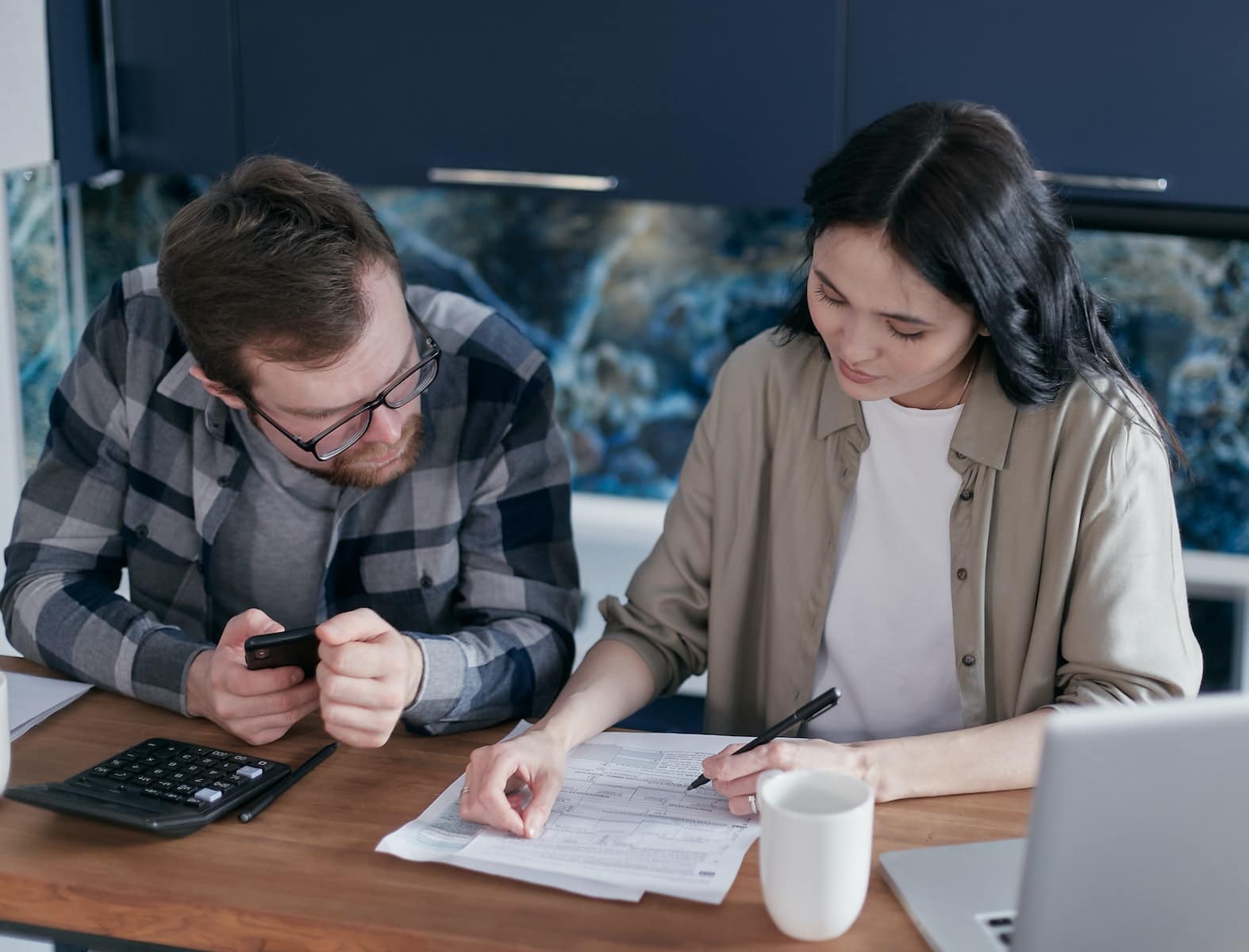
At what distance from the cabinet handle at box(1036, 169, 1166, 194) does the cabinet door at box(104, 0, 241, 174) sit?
1480 mm

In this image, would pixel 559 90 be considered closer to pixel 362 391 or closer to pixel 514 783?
pixel 362 391

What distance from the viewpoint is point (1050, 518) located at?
4.72ft

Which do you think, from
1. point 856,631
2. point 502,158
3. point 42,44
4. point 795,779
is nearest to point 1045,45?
point 502,158

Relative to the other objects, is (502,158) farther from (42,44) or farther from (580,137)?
(42,44)

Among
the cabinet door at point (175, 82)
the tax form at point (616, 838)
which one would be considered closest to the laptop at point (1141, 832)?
the tax form at point (616, 838)

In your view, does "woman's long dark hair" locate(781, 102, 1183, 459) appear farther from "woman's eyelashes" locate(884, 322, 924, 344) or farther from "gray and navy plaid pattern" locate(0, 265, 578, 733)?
"gray and navy plaid pattern" locate(0, 265, 578, 733)

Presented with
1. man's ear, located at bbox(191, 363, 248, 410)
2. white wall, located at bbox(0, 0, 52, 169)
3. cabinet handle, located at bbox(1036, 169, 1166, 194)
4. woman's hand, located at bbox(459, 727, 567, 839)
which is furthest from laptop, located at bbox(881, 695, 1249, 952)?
white wall, located at bbox(0, 0, 52, 169)

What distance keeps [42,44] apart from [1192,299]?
2198 millimetres

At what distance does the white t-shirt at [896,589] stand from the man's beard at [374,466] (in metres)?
0.51

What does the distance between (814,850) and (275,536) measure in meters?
0.88

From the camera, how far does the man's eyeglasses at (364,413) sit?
1.45 m

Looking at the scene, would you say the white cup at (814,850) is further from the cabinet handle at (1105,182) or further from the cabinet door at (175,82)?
the cabinet door at (175,82)

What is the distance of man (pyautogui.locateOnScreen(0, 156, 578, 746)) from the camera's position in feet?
4.53

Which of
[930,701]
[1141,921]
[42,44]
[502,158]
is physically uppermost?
[42,44]
